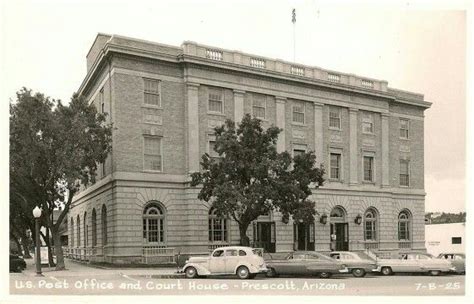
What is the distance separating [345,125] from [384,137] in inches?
111

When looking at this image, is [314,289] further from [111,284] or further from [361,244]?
[361,244]

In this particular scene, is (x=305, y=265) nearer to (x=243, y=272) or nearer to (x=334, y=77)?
(x=243, y=272)

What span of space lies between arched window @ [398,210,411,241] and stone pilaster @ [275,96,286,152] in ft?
32.2

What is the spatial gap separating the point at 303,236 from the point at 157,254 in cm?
889

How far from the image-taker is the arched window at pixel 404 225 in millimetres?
35750

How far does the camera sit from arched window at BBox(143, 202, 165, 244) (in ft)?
91.2

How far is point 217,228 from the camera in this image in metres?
29.4

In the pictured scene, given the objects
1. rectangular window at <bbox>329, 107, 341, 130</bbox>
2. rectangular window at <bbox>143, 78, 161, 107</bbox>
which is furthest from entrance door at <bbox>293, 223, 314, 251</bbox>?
rectangular window at <bbox>143, 78, 161, 107</bbox>

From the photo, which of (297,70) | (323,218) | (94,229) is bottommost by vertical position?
(94,229)

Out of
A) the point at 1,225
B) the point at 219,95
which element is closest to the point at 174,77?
the point at 219,95

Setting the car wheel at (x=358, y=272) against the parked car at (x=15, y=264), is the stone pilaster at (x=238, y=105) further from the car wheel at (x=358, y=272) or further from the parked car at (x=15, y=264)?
the parked car at (x=15, y=264)

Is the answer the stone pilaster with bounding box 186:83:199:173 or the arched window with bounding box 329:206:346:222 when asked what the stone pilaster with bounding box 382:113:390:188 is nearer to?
the arched window with bounding box 329:206:346:222

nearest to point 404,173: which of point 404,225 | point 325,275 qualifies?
point 404,225

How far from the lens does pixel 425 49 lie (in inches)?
688
